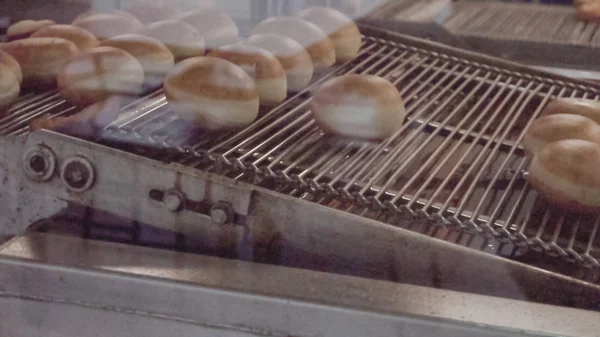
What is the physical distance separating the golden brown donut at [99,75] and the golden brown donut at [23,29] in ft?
0.93

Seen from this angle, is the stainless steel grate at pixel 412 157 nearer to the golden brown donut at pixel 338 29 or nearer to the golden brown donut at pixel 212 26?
the golden brown donut at pixel 338 29

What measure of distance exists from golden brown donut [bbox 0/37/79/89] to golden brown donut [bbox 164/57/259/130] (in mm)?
257

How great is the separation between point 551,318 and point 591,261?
0.17 meters

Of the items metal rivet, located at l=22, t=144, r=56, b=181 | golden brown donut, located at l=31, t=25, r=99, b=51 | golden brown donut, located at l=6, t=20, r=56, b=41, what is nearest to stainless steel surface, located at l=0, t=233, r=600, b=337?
metal rivet, located at l=22, t=144, r=56, b=181

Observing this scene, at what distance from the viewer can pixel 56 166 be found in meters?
0.90

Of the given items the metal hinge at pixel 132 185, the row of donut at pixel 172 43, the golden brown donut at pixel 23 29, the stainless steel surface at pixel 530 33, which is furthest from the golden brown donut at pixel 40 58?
the stainless steel surface at pixel 530 33

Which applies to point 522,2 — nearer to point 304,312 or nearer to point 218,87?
point 218,87

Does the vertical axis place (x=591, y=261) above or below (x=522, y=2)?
above

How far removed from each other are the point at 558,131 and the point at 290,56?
20.7 inches

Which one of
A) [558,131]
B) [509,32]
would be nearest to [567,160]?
[558,131]

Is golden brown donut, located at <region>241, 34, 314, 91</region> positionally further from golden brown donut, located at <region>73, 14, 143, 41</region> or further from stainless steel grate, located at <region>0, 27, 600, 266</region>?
golden brown donut, located at <region>73, 14, 143, 41</region>

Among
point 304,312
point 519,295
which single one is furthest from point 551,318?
point 304,312

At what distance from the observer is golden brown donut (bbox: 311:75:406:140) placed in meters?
1.14

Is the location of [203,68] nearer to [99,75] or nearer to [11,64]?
[99,75]
